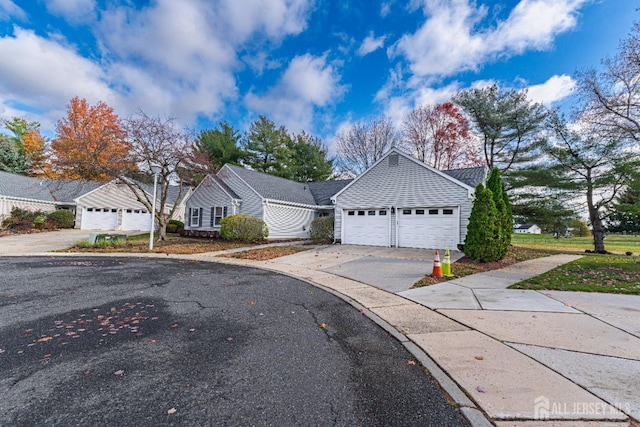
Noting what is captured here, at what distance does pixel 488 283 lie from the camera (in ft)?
22.0

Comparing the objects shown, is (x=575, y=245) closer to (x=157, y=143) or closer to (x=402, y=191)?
(x=402, y=191)

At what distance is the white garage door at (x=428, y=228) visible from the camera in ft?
43.2

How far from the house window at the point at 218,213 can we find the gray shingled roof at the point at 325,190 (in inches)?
280

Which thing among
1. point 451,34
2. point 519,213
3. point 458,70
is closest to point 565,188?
point 519,213

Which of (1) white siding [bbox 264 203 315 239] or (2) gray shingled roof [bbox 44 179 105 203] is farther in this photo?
(2) gray shingled roof [bbox 44 179 105 203]

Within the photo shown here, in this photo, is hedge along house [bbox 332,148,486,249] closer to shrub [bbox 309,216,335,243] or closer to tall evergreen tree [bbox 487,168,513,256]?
shrub [bbox 309,216,335,243]

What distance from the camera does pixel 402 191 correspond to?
1455cm

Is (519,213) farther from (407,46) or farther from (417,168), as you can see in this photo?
(407,46)

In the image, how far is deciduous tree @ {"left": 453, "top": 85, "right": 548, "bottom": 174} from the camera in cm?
1992

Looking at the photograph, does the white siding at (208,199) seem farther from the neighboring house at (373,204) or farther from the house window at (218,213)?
the house window at (218,213)

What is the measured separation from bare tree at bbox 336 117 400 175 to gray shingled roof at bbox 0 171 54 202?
93.9 feet

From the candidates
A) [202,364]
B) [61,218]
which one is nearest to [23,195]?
[61,218]

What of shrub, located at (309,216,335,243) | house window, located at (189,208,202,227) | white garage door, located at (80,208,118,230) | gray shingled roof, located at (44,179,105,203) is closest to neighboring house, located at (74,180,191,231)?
white garage door, located at (80,208,118,230)

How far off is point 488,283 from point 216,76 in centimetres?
1591
